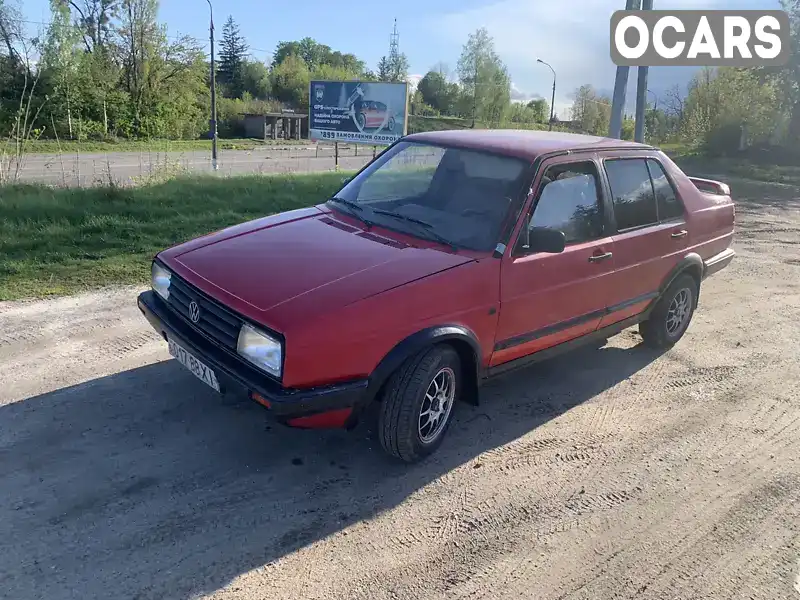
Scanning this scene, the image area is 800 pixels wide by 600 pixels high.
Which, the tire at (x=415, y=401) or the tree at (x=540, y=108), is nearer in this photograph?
the tire at (x=415, y=401)

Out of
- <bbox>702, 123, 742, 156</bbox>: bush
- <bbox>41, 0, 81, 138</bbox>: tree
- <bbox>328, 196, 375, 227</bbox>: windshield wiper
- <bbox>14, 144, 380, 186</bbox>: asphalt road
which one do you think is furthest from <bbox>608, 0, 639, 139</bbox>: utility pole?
<bbox>41, 0, 81, 138</bbox>: tree

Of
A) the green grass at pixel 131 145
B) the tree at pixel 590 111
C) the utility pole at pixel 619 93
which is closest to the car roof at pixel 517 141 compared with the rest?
the utility pole at pixel 619 93

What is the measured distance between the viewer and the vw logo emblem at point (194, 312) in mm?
3492


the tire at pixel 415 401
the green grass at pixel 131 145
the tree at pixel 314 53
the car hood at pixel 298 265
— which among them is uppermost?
the tree at pixel 314 53

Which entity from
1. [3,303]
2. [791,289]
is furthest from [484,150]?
[791,289]

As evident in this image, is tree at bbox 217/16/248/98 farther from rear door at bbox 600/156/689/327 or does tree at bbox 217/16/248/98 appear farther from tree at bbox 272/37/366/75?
rear door at bbox 600/156/689/327

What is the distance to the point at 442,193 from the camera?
13.8 feet

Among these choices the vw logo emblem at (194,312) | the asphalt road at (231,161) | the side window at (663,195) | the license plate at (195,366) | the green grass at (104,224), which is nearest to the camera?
the license plate at (195,366)

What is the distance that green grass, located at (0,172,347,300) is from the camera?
654 centimetres

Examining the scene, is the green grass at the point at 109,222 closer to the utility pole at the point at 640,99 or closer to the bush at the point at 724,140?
the utility pole at the point at 640,99

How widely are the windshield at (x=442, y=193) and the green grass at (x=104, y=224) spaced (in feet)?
11.1

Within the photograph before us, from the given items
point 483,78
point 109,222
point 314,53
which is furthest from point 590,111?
A: point 314,53

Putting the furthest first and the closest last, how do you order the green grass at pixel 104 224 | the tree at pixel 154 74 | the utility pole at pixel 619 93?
the tree at pixel 154 74 < the utility pole at pixel 619 93 < the green grass at pixel 104 224

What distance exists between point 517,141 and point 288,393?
2.51 metres
